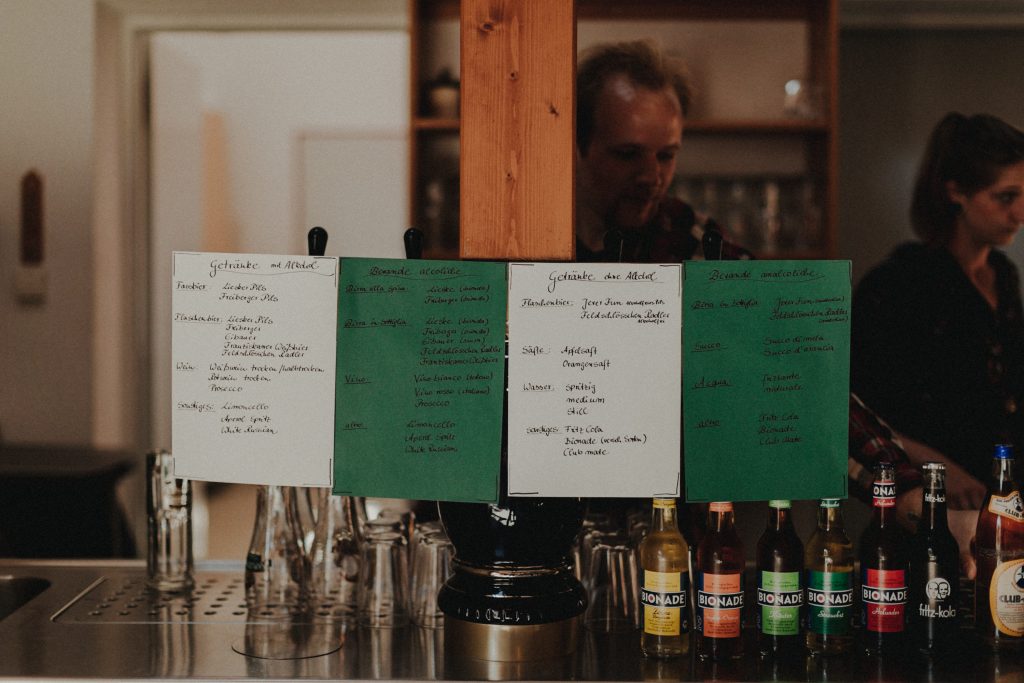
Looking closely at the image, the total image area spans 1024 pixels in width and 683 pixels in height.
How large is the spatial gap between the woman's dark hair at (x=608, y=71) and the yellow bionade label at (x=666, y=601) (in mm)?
1322

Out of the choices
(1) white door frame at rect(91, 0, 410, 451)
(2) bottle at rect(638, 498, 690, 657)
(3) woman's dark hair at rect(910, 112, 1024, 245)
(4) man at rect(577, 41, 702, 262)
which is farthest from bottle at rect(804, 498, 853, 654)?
(1) white door frame at rect(91, 0, 410, 451)

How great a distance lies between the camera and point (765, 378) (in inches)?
51.0

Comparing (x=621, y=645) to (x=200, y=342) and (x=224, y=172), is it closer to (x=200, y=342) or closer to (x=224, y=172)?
(x=200, y=342)

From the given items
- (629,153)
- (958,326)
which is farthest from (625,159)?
(958,326)

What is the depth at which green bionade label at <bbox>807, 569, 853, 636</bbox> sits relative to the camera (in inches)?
49.4

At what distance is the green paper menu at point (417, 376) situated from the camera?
1275 mm

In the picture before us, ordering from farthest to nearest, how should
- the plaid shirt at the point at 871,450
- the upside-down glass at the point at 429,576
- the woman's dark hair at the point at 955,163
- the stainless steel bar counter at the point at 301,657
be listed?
the woman's dark hair at the point at 955,163, the plaid shirt at the point at 871,450, the upside-down glass at the point at 429,576, the stainless steel bar counter at the point at 301,657

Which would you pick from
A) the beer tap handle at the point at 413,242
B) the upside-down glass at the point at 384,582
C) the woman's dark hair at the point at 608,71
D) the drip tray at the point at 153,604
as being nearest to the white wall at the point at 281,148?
the woman's dark hair at the point at 608,71

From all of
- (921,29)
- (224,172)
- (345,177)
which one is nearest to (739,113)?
(921,29)

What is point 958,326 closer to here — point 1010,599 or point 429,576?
point 1010,599

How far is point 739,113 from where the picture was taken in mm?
3348

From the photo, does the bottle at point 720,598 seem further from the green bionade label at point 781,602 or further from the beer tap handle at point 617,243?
the beer tap handle at point 617,243

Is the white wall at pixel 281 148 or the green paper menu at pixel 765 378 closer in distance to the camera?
the green paper menu at pixel 765 378

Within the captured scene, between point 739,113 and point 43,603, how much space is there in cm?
264
